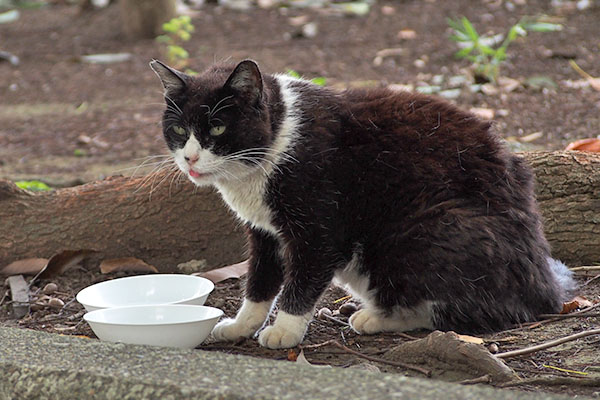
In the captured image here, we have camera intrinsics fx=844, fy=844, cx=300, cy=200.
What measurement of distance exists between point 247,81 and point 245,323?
0.93 m

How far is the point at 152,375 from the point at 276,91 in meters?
1.39

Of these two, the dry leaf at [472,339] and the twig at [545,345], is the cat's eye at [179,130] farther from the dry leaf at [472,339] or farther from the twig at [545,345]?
the twig at [545,345]

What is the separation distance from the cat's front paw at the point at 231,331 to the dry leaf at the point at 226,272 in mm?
617

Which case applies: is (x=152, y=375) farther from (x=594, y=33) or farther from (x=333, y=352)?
(x=594, y=33)

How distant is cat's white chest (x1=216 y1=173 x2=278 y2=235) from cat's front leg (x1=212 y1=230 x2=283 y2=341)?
0.43 feet

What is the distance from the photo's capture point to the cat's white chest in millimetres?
3195

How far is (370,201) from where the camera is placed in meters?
3.18

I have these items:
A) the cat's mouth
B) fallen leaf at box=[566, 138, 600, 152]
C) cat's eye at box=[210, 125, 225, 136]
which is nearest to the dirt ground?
fallen leaf at box=[566, 138, 600, 152]

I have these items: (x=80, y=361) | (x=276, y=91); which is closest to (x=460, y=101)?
(x=276, y=91)

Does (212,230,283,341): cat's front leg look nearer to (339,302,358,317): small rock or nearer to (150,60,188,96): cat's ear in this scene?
(339,302,358,317): small rock

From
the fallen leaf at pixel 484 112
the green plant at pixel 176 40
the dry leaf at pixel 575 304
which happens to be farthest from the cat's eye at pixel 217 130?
the green plant at pixel 176 40

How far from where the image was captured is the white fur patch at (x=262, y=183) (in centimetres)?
316

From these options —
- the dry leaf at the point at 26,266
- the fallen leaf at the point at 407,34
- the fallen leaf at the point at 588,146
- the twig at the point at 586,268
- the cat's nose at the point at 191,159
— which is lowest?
the fallen leaf at the point at 407,34

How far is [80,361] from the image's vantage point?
2.42 m
